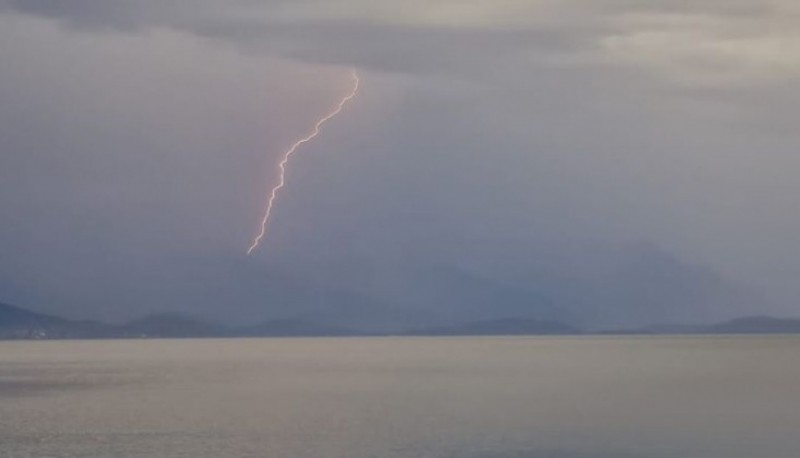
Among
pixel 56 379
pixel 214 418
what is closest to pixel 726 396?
pixel 214 418

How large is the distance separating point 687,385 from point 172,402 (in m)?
42.8

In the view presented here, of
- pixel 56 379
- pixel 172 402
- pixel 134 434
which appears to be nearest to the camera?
pixel 134 434

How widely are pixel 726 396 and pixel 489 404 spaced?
18452mm

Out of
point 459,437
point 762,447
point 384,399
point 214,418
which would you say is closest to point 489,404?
point 384,399

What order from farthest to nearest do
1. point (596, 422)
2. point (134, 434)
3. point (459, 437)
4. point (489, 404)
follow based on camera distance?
point (489, 404), point (596, 422), point (134, 434), point (459, 437)

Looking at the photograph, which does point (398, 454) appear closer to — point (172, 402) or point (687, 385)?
point (172, 402)

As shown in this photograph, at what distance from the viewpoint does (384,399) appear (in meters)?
88.7

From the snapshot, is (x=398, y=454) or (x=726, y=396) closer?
(x=398, y=454)

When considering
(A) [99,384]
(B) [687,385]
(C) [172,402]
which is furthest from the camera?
(A) [99,384]

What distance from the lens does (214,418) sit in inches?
2862

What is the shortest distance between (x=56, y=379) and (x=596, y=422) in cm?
7618

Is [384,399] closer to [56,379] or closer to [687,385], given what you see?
[687,385]

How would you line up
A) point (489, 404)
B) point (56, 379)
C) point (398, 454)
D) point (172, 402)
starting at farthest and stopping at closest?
point (56, 379)
point (172, 402)
point (489, 404)
point (398, 454)

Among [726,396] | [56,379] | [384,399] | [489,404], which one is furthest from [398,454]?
[56,379]
